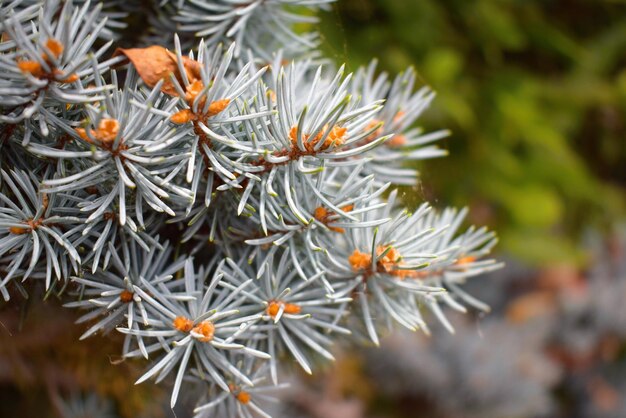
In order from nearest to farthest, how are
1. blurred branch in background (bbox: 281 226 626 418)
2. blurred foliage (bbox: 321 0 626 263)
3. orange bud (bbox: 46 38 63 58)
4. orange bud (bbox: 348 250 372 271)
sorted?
orange bud (bbox: 46 38 63 58) → orange bud (bbox: 348 250 372 271) → blurred branch in background (bbox: 281 226 626 418) → blurred foliage (bbox: 321 0 626 263)

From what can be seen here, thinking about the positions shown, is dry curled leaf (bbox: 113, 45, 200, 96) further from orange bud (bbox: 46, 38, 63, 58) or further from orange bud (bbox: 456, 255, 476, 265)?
orange bud (bbox: 456, 255, 476, 265)

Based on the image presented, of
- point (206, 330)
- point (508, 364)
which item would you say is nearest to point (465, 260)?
point (206, 330)

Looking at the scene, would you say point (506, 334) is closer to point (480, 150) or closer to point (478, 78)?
point (480, 150)

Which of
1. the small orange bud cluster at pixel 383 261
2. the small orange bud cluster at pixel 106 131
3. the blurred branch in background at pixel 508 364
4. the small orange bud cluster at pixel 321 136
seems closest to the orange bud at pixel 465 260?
the small orange bud cluster at pixel 383 261

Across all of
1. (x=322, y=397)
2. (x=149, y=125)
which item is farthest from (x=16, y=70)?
(x=322, y=397)

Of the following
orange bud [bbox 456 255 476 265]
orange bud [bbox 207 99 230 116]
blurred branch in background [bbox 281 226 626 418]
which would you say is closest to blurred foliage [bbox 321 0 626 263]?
blurred branch in background [bbox 281 226 626 418]
